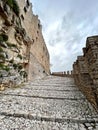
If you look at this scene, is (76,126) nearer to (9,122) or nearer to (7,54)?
(9,122)

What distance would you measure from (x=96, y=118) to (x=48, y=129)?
108 centimetres

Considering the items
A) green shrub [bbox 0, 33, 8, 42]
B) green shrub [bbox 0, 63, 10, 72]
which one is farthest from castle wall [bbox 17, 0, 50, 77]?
green shrub [bbox 0, 63, 10, 72]

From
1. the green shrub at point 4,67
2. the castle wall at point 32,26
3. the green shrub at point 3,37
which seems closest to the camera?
the green shrub at point 4,67

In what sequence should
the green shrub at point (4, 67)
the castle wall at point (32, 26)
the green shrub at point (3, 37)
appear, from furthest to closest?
the castle wall at point (32, 26) < the green shrub at point (3, 37) < the green shrub at point (4, 67)

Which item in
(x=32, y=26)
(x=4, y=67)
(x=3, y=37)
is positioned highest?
(x=32, y=26)

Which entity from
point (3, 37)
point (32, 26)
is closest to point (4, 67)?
Result: point (3, 37)

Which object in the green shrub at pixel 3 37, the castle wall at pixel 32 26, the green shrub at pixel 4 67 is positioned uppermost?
the castle wall at pixel 32 26

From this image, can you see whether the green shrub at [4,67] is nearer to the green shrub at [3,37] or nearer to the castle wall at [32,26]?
the green shrub at [3,37]

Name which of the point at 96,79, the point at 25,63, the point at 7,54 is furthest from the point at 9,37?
the point at 96,79

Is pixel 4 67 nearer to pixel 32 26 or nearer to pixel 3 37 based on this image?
pixel 3 37

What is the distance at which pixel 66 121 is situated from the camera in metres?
2.44

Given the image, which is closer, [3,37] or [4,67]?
[4,67]

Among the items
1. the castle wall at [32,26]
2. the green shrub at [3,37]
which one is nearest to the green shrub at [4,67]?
the green shrub at [3,37]

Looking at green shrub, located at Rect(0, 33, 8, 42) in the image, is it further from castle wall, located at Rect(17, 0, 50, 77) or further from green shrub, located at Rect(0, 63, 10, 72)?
castle wall, located at Rect(17, 0, 50, 77)
